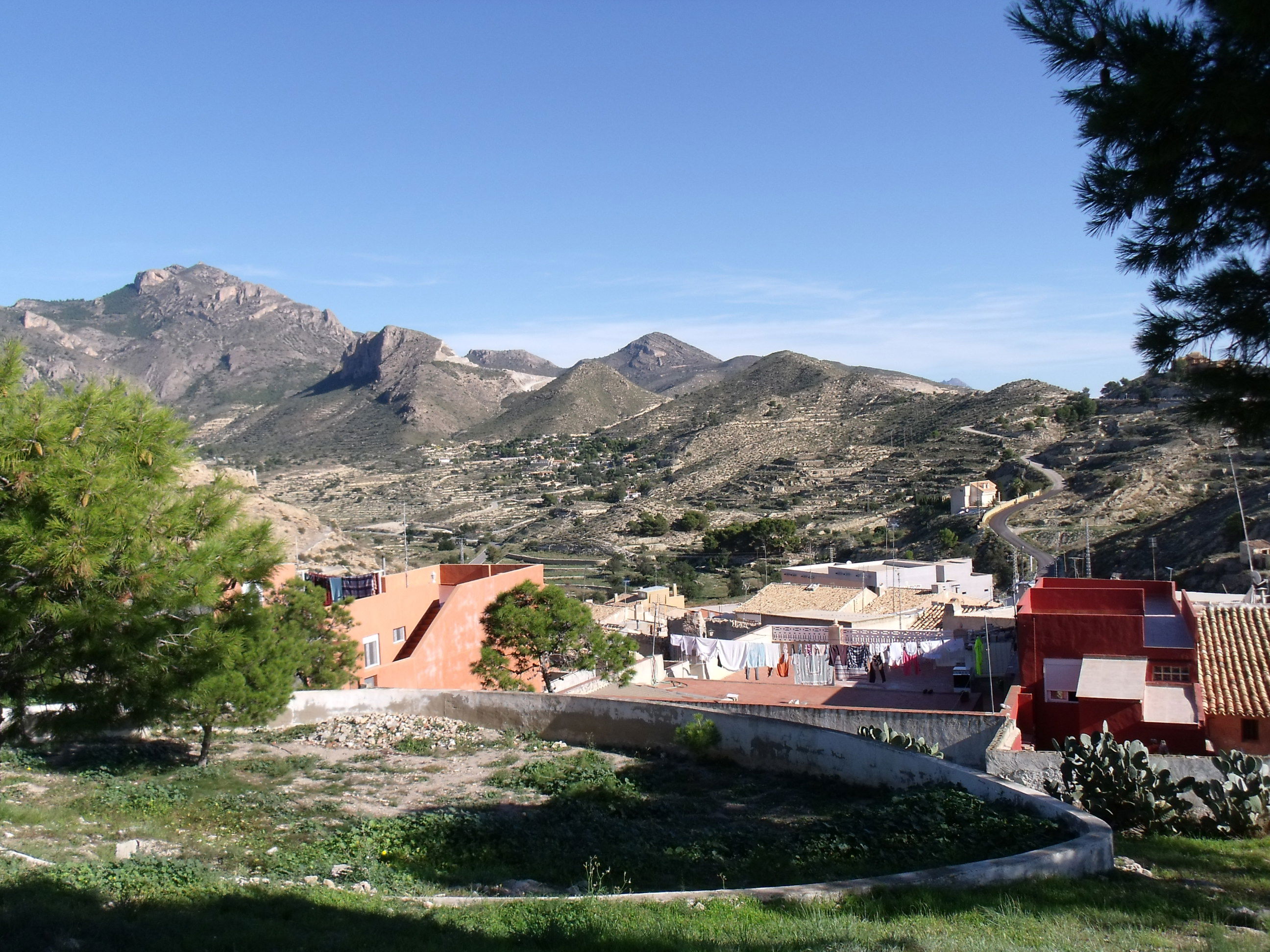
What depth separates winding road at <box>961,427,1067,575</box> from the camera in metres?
36.5

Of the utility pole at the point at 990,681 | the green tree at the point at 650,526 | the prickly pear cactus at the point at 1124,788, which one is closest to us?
the prickly pear cactus at the point at 1124,788

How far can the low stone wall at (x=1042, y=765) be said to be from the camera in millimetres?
9906

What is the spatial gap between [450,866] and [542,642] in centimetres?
1369

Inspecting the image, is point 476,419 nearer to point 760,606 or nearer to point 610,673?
point 760,606

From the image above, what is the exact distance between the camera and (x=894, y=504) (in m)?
53.7

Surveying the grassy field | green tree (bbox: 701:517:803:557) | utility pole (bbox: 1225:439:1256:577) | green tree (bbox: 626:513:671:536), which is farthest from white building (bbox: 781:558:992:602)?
the grassy field

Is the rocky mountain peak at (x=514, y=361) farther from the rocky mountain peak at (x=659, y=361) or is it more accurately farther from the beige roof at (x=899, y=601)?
the beige roof at (x=899, y=601)

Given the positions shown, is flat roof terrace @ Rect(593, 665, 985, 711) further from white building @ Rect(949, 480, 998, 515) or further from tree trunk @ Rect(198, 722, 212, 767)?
white building @ Rect(949, 480, 998, 515)

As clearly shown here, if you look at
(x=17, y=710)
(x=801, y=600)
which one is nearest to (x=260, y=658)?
(x=17, y=710)

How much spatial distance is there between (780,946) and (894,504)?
50.5m

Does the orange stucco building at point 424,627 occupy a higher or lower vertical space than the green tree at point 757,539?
lower

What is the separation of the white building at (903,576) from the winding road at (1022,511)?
205 centimetres

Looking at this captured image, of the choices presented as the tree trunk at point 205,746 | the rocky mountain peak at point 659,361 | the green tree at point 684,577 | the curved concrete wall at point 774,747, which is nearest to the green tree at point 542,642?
the curved concrete wall at point 774,747

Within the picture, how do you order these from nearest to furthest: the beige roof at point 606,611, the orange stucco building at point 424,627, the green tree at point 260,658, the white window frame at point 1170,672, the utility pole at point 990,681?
the green tree at point 260,658, the white window frame at point 1170,672, the utility pole at point 990,681, the orange stucco building at point 424,627, the beige roof at point 606,611
